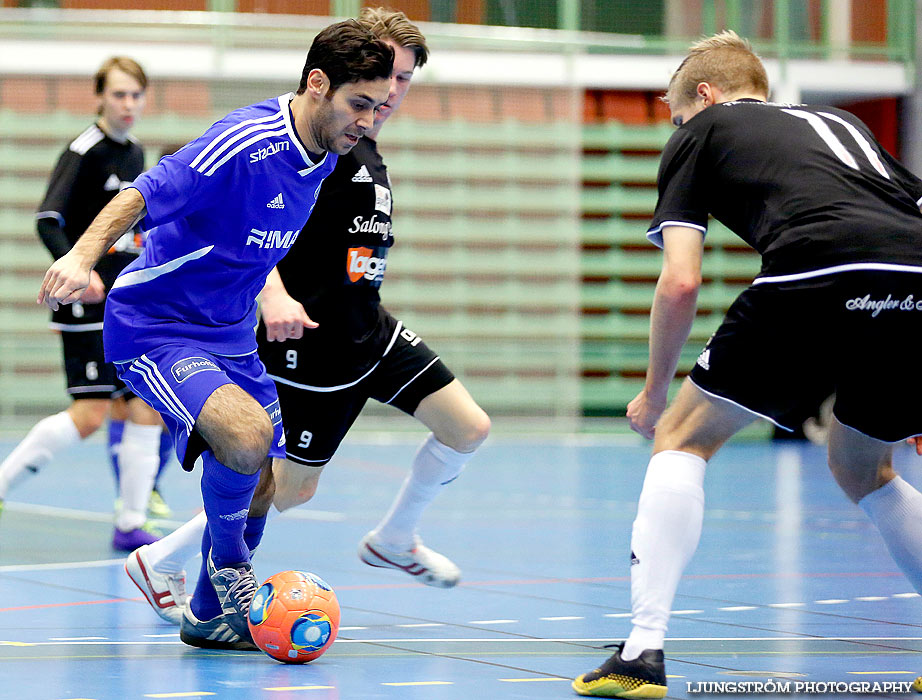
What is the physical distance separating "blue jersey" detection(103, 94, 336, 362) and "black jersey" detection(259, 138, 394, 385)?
76 cm

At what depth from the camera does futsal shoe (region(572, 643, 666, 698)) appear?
3.09m

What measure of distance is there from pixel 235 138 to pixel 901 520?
208cm

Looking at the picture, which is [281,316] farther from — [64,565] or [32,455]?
[32,455]

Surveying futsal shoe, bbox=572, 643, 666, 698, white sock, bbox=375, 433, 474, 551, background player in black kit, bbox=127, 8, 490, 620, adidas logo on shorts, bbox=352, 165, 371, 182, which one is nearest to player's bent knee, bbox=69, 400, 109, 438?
background player in black kit, bbox=127, 8, 490, 620

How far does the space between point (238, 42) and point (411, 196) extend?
241 centimetres

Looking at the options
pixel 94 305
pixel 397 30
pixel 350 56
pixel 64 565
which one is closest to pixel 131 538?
pixel 64 565

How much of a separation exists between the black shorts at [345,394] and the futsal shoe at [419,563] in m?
0.45

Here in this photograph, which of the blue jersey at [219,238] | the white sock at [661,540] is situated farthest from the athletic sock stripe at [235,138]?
the white sock at [661,540]

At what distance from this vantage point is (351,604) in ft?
15.7

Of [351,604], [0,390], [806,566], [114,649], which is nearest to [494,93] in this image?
[0,390]

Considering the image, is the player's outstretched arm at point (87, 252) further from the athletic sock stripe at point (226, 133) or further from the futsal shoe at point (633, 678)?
the futsal shoe at point (633, 678)

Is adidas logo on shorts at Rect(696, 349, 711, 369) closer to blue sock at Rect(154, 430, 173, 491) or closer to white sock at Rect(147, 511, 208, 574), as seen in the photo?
white sock at Rect(147, 511, 208, 574)

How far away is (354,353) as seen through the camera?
472cm

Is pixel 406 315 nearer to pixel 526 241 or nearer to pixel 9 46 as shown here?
pixel 526 241
